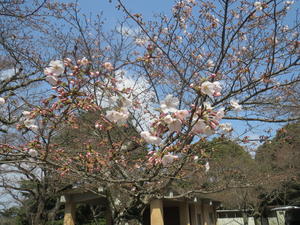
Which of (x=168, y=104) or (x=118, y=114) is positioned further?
(x=118, y=114)

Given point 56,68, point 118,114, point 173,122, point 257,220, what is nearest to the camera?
point 173,122

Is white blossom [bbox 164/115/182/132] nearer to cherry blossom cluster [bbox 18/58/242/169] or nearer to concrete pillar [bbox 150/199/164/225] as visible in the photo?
cherry blossom cluster [bbox 18/58/242/169]

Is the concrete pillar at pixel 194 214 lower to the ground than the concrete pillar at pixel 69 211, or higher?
lower

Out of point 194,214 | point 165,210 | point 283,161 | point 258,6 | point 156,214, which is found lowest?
point 194,214

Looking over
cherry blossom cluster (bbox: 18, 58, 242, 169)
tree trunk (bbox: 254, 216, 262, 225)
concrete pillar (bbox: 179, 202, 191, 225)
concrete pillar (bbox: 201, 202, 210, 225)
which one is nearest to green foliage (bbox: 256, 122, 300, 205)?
tree trunk (bbox: 254, 216, 262, 225)

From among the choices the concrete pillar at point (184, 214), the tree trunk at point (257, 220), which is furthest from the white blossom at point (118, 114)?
the tree trunk at point (257, 220)

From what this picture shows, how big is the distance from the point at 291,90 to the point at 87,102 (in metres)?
3.76

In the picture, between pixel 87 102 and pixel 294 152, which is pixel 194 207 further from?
pixel 87 102

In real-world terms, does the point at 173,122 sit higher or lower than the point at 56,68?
lower

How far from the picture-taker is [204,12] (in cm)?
477

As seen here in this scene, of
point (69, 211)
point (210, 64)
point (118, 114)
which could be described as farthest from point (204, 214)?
point (118, 114)

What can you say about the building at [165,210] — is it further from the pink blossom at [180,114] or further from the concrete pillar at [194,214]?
the pink blossom at [180,114]

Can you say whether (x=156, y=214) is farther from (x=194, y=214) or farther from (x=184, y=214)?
(x=194, y=214)

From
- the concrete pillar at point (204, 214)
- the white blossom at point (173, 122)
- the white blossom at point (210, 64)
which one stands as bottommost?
the concrete pillar at point (204, 214)
